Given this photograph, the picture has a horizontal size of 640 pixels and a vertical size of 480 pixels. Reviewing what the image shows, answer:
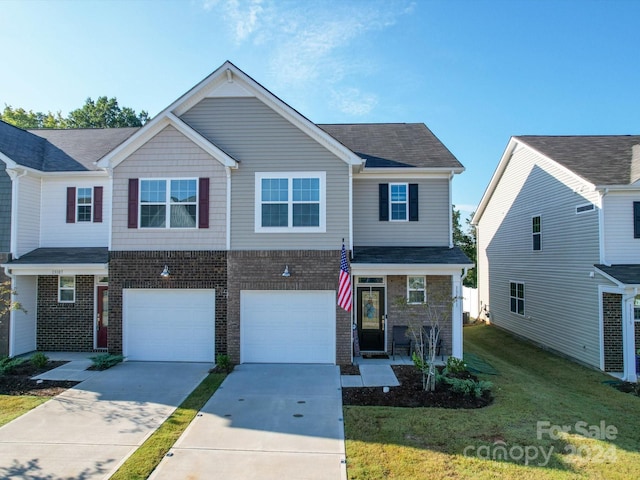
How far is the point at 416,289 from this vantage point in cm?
1270

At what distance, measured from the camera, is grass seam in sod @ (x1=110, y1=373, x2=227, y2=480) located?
5.76m

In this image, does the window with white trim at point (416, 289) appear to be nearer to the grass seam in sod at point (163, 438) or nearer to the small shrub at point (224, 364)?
the small shrub at point (224, 364)

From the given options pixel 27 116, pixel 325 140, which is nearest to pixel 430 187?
pixel 325 140

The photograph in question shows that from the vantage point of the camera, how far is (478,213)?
2312cm

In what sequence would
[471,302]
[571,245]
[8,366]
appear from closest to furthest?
1. [8,366]
2. [571,245]
3. [471,302]

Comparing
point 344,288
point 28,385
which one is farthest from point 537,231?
point 28,385

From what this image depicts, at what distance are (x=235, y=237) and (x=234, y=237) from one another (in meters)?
0.03

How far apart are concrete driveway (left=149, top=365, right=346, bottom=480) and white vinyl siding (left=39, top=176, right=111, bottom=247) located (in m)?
7.26

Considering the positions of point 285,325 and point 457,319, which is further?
point 457,319

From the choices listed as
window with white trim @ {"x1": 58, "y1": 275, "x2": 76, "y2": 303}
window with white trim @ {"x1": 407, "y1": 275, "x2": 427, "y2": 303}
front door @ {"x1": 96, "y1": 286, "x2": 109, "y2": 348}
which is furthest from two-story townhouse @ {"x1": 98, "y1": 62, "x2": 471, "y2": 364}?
window with white trim @ {"x1": 58, "y1": 275, "x2": 76, "y2": 303}

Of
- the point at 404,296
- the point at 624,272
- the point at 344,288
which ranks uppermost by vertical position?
the point at 624,272

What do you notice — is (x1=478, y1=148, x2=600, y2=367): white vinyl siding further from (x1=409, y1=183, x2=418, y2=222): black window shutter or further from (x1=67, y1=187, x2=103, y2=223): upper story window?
(x1=67, y1=187, x2=103, y2=223): upper story window

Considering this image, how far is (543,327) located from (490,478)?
1226 centimetres

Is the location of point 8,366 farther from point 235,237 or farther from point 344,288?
point 344,288
